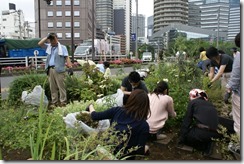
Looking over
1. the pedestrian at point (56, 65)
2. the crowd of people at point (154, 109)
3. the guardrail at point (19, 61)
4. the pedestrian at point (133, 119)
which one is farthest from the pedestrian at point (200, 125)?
the guardrail at point (19, 61)

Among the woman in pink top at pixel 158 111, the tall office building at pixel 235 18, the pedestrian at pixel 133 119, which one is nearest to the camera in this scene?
the tall office building at pixel 235 18

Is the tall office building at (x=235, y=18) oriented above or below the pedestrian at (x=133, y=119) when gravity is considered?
above

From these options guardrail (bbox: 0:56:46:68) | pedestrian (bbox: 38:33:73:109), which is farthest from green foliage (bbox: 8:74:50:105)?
guardrail (bbox: 0:56:46:68)

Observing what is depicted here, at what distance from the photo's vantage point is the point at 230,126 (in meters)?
3.47

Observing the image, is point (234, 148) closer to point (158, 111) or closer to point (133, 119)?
point (158, 111)

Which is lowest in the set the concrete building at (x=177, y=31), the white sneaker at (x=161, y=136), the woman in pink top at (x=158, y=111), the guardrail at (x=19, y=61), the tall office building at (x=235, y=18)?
the white sneaker at (x=161, y=136)

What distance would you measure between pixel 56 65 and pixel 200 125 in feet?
9.93

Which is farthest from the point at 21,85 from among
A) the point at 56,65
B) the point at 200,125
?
the point at 200,125

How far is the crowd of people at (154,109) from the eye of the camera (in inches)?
97.7

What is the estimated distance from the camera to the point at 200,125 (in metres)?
3.16

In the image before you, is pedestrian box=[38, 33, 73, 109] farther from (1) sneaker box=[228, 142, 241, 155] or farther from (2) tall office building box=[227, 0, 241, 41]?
(1) sneaker box=[228, 142, 241, 155]

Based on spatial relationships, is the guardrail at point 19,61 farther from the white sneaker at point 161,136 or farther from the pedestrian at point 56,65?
the white sneaker at point 161,136

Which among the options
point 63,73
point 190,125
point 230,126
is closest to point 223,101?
point 230,126

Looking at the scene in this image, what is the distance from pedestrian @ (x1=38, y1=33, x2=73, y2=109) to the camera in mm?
5008
